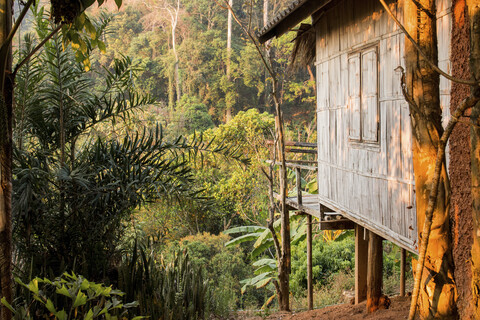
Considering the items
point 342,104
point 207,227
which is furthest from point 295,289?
point 342,104

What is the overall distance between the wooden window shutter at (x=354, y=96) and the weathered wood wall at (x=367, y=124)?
1 centimetres

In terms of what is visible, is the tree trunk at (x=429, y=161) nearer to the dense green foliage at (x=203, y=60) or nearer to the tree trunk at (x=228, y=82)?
the dense green foliage at (x=203, y=60)

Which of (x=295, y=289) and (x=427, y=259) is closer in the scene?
(x=427, y=259)

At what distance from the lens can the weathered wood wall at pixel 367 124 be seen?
16.1 feet

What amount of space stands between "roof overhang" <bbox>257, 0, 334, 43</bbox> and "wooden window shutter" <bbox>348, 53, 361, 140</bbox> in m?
0.79

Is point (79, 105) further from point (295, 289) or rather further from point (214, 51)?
point (214, 51)

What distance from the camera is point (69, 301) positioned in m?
5.14

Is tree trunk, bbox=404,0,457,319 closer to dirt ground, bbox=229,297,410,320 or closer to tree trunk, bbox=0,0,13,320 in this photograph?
tree trunk, bbox=0,0,13,320

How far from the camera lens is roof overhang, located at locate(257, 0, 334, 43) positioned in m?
6.14

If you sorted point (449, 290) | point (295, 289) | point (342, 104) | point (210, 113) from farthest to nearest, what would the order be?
1. point (210, 113)
2. point (295, 289)
3. point (342, 104)
4. point (449, 290)

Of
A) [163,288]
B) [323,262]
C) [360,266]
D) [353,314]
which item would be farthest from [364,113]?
[323,262]

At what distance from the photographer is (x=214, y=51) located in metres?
29.1

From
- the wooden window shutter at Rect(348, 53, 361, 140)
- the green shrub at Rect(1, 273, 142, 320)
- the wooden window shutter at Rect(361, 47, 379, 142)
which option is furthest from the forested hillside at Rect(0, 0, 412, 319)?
the wooden window shutter at Rect(361, 47, 379, 142)

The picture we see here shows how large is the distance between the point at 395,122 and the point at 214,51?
24.8 metres
